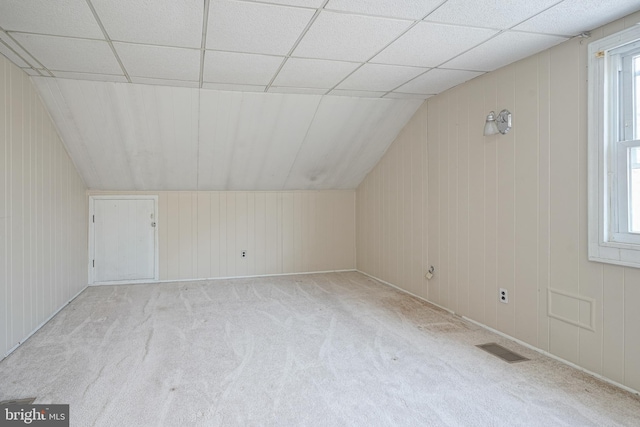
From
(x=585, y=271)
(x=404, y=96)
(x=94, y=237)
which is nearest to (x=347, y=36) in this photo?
(x=404, y=96)

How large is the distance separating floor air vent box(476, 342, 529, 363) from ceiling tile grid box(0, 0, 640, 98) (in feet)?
7.19

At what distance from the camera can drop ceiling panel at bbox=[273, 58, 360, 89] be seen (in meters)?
3.04

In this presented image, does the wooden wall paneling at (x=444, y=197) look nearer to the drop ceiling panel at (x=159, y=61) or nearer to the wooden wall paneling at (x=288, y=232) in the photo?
the drop ceiling panel at (x=159, y=61)

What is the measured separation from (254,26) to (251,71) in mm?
867

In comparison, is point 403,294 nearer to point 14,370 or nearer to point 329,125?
point 329,125

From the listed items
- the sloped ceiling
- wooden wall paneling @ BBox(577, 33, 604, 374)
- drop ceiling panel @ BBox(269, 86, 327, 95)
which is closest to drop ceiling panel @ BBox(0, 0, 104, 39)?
the sloped ceiling

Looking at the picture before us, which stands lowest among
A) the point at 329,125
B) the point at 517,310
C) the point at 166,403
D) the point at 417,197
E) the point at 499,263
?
the point at 166,403

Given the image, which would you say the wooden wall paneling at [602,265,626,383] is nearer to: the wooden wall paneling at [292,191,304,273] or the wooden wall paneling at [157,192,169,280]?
the wooden wall paneling at [292,191,304,273]

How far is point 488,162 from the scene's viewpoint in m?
3.30

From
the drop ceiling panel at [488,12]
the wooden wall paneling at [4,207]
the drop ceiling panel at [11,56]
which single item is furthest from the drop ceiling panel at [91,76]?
the drop ceiling panel at [488,12]

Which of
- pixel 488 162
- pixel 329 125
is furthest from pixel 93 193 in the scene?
pixel 488 162

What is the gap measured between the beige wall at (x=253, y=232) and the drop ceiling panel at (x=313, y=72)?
2476 mm

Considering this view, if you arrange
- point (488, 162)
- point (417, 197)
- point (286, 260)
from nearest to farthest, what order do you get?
point (488, 162), point (417, 197), point (286, 260)

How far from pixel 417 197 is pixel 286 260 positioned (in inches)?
94.9
